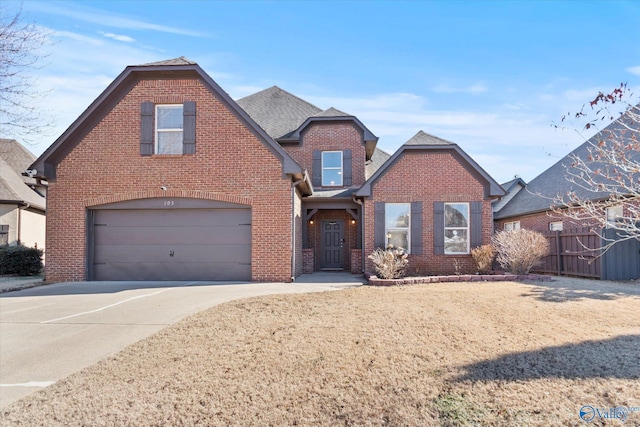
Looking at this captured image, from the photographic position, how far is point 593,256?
12.5 meters

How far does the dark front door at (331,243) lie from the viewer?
52.2 ft

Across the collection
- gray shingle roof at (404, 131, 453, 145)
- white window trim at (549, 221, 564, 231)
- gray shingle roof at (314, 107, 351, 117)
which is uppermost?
gray shingle roof at (314, 107, 351, 117)

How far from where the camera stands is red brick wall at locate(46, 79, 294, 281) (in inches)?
449

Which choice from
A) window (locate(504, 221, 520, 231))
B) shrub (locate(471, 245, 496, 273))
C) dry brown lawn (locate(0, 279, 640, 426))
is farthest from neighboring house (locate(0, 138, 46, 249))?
window (locate(504, 221, 520, 231))

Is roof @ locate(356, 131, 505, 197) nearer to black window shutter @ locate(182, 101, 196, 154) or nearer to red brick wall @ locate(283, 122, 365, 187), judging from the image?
red brick wall @ locate(283, 122, 365, 187)

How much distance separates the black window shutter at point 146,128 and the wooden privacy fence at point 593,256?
526 inches

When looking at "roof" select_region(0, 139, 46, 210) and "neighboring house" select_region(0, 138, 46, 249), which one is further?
"roof" select_region(0, 139, 46, 210)

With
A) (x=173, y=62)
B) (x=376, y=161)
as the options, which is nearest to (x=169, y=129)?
(x=173, y=62)

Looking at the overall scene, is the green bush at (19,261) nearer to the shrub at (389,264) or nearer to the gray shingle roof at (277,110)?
the gray shingle roof at (277,110)

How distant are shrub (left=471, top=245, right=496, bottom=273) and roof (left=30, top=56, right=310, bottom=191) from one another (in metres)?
6.13

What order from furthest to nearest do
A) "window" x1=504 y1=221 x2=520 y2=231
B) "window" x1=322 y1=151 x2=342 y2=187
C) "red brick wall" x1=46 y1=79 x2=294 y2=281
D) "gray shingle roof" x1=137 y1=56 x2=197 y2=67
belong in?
"window" x1=504 y1=221 x2=520 y2=231, "window" x1=322 y1=151 x2=342 y2=187, "gray shingle roof" x1=137 y1=56 x2=197 y2=67, "red brick wall" x1=46 y1=79 x2=294 y2=281

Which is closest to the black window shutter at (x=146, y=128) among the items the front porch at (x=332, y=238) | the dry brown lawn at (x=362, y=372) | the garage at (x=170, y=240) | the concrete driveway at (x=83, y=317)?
the garage at (x=170, y=240)

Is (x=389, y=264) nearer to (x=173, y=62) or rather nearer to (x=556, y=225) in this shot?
(x=173, y=62)

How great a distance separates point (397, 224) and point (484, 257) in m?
2.96
